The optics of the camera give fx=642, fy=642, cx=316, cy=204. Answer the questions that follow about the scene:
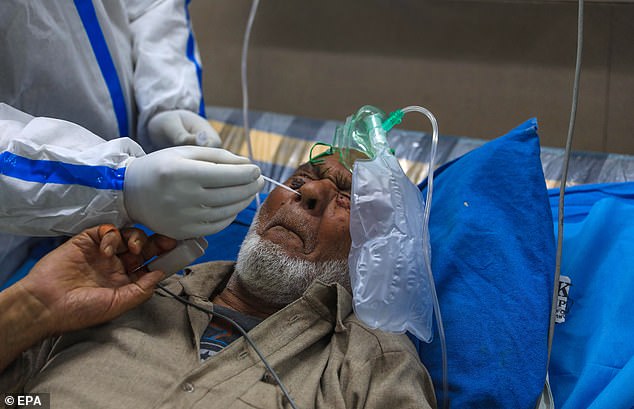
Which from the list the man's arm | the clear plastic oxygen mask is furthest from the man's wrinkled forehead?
the man's arm

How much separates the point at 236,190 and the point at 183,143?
53 cm

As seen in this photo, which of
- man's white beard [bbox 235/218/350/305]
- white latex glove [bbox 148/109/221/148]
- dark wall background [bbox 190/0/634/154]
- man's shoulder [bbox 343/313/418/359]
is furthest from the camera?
dark wall background [bbox 190/0/634/154]

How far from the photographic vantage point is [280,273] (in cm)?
147

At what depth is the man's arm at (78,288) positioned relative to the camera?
119 centimetres

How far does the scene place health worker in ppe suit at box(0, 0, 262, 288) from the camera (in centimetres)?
124

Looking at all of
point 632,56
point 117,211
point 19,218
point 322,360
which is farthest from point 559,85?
point 19,218

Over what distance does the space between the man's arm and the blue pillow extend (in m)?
0.66

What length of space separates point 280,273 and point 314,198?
0.64 ft

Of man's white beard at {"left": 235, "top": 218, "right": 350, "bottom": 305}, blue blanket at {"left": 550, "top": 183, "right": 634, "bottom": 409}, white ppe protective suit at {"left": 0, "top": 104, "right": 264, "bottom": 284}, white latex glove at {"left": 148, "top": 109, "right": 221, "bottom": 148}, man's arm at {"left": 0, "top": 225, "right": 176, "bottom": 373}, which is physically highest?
white ppe protective suit at {"left": 0, "top": 104, "right": 264, "bottom": 284}

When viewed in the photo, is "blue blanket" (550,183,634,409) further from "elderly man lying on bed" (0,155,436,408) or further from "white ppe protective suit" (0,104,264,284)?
"white ppe protective suit" (0,104,264,284)

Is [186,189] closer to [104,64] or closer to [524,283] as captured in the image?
[104,64]

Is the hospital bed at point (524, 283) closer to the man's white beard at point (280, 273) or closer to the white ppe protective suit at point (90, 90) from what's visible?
the man's white beard at point (280, 273)

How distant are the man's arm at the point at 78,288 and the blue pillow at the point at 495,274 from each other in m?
0.66

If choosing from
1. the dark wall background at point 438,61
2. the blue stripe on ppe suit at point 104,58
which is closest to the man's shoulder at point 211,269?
the blue stripe on ppe suit at point 104,58
